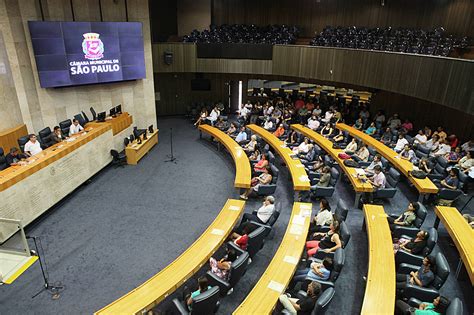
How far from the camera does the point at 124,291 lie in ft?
20.2

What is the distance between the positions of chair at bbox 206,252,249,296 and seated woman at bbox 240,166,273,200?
3.60 metres

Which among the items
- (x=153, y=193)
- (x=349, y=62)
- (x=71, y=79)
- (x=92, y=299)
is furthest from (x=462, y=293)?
(x=71, y=79)

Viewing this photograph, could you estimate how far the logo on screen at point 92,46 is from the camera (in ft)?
37.5

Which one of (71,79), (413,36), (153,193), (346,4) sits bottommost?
(153,193)

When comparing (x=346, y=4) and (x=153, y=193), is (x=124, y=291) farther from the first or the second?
(x=346, y=4)

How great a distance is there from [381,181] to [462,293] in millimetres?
3255

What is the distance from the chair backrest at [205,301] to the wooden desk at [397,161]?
247 inches

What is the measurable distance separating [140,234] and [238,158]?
4.14 meters

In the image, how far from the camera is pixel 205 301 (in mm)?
4836

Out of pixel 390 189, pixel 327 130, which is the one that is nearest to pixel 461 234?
pixel 390 189

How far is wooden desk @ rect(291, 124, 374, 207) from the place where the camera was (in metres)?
8.70

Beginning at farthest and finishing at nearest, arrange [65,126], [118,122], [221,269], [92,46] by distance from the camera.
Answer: [118,122] → [92,46] → [65,126] → [221,269]

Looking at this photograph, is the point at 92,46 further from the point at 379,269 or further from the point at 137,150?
the point at 379,269

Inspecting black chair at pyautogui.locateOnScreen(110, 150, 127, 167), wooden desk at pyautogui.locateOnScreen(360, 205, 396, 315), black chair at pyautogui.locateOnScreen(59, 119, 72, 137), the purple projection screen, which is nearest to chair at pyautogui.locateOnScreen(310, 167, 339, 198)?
wooden desk at pyautogui.locateOnScreen(360, 205, 396, 315)
